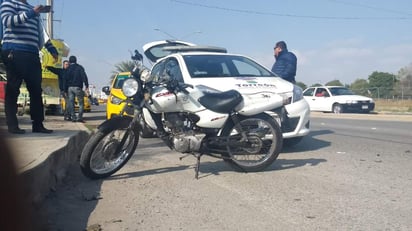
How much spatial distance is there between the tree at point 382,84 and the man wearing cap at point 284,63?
105 feet

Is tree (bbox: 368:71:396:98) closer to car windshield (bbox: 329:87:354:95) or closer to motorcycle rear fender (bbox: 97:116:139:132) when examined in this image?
car windshield (bbox: 329:87:354:95)

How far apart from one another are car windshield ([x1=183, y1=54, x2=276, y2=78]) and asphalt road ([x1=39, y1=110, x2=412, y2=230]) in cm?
145

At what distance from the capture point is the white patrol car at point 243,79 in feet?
23.2

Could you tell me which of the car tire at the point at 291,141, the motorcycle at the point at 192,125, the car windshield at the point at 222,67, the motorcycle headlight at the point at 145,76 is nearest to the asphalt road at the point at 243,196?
the motorcycle at the point at 192,125

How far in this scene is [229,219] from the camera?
4.08 meters

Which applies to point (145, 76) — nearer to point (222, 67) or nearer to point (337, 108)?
point (222, 67)

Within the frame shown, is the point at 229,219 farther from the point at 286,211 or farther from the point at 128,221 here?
the point at 128,221

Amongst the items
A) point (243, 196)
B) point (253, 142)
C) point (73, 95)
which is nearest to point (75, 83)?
point (73, 95)

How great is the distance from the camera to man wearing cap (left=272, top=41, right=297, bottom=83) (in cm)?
973

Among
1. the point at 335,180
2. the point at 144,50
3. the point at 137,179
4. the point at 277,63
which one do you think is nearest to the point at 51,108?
the point at 144,50

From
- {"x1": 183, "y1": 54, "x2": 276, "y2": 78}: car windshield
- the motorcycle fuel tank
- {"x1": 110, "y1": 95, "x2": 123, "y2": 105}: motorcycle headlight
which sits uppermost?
{"x1": 183, "y1": 54, "x2": 276, "y2": 78}: car windshield

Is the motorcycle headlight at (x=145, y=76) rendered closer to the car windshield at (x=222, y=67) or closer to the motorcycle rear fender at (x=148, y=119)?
the motorcycle rear fender at (x=148, y=119)

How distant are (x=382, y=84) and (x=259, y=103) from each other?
66.4m

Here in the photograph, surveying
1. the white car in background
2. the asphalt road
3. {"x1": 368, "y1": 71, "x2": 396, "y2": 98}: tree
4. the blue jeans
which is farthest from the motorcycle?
{"x1": 368, "y1": 71, "x2": 396, "y2": 98}: tree
